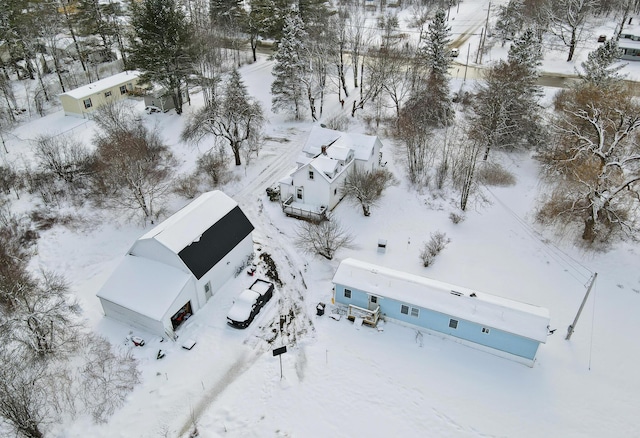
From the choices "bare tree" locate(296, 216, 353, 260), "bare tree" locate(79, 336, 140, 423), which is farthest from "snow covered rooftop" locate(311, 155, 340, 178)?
"bare tree" locate(79, 336, 140, 423)

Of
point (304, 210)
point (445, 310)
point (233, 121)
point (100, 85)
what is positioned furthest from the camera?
point (100, 85)

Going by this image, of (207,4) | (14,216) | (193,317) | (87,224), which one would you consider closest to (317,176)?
(193,317)

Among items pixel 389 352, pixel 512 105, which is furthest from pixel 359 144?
pixel 389 352

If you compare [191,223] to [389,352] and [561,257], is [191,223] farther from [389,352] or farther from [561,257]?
[561,257]

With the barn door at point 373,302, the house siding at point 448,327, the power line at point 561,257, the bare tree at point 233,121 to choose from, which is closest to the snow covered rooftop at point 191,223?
the house siding at point 448,327

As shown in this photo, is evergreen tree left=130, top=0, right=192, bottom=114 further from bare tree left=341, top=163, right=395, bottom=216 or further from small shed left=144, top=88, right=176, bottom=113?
bare tree left=341, top=163, right=395, bottom=216

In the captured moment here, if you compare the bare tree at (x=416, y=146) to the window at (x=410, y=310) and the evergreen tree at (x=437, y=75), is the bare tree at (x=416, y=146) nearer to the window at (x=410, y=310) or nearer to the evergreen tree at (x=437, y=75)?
the evergreen tree at (x=437, y=75)
